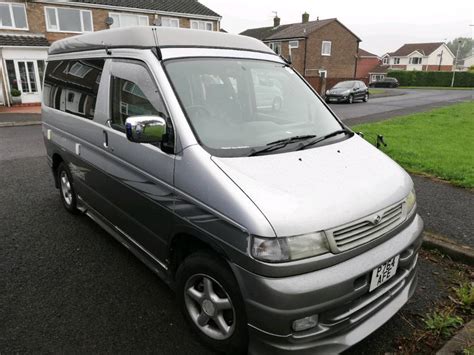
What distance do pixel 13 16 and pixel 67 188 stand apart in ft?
75.7

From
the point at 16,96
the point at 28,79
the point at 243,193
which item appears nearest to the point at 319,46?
the point at 28,79

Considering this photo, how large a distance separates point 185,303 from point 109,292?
0.96m

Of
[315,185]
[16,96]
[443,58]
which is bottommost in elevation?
[16,96]

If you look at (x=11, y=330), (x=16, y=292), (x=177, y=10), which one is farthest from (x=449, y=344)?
(x=177, y=10)

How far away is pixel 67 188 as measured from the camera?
4922mm

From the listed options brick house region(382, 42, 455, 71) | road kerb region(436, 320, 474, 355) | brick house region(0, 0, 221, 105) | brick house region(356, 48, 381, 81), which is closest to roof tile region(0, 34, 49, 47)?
brick house region(0, 0, 221, 105)

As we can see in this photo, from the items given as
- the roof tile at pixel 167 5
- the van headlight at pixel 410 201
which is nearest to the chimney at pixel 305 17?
the roof tile at pixel 167 5

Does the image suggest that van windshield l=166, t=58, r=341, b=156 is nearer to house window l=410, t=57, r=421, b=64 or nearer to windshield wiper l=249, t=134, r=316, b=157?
windshield wiper l=249, t=134, r=316, b=157

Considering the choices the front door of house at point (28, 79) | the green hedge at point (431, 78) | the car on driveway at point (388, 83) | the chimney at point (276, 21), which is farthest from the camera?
the chimney at point (276, 21)

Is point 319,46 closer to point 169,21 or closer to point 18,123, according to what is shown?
point 169,21

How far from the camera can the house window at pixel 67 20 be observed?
23.5m

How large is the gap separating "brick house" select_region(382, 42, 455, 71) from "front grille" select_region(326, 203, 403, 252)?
265 feet

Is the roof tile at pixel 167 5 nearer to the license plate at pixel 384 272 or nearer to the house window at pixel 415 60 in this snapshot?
the license plate at pixel 384 272

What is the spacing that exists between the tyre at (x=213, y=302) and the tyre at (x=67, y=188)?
2.70 meters
